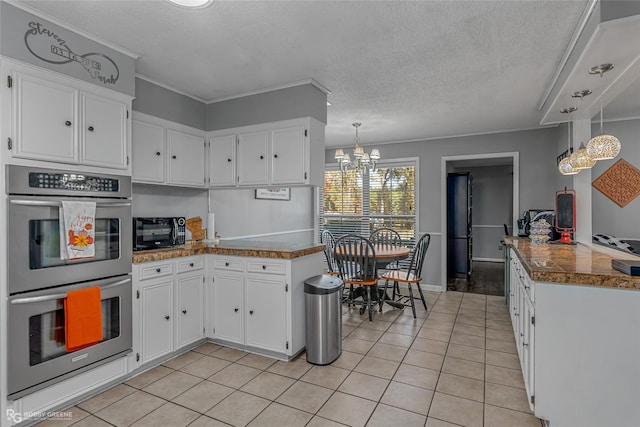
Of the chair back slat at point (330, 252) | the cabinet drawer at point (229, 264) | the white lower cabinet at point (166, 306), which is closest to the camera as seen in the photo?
the white lower cabinet at point (166, 306)

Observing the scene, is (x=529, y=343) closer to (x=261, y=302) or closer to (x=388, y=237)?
(x=261, y=302)

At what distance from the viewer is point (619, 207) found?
441 centimetres

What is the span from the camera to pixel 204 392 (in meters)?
2.44

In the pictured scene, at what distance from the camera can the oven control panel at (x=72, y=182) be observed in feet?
6.92

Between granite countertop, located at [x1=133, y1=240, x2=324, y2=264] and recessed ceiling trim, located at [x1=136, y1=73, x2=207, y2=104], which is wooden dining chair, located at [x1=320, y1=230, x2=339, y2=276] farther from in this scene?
recessed ceiling trim, located at [x1=136, y1=73, x2=207, y2=104]

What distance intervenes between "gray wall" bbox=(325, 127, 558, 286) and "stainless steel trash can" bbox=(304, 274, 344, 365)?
3174mm

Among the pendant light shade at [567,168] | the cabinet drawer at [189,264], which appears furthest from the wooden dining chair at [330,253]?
the pendant light shade at [567,168]

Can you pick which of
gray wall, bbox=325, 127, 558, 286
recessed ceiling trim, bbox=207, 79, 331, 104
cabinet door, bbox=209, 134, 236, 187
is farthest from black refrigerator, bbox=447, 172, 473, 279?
cabinet door, bbox=209, 134, 236, 187

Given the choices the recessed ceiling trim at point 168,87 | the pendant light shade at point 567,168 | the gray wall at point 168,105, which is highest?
the recessed ceiling trim at point 168,87

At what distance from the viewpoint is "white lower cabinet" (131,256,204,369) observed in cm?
270

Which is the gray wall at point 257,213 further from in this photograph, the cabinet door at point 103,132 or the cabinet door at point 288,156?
the cabinet door at point 103,132

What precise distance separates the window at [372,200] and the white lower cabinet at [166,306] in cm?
363

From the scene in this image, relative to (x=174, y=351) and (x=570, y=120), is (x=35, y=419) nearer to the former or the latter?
Result: (x=174, y=351)

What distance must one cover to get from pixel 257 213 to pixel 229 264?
1.61 metres
